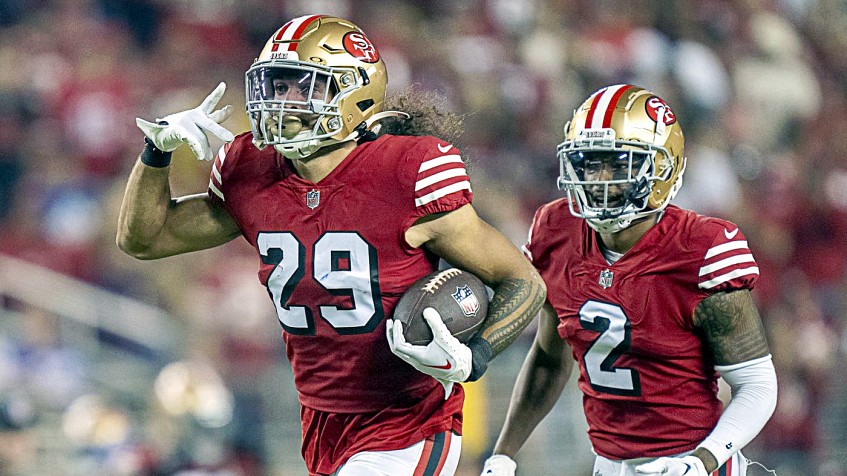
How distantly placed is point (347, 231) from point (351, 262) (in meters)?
0.08

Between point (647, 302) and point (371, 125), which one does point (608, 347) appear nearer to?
point (647, 302)

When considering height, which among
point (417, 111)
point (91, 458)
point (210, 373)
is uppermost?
point (417, 111)

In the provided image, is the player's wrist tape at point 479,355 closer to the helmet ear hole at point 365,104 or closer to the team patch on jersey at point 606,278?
the team patch on jersey at point 606,278

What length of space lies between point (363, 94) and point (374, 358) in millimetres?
675

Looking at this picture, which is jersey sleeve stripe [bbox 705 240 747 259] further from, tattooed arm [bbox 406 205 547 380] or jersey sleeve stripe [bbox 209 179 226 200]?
jersey sleeve stripe [bbox 209 179 226 200]

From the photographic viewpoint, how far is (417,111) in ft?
11.5

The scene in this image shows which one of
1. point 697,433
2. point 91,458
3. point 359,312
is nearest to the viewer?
point 359,312

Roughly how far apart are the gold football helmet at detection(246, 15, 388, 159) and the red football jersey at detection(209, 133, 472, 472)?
0.10 meters

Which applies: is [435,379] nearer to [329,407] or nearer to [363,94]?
[329,407]

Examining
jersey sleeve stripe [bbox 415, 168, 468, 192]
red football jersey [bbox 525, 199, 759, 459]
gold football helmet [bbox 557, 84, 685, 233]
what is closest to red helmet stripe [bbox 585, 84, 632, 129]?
gold football helmet [bbox 557, 84, 685, 233]

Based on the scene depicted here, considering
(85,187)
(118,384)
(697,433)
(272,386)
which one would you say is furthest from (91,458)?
(697,433)

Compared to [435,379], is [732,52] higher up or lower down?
higher up

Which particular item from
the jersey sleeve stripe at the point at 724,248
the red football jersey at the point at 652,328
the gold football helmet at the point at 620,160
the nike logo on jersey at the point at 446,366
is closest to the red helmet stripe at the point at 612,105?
the gold football helmet at the point at 620,160

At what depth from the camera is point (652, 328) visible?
133 inches
